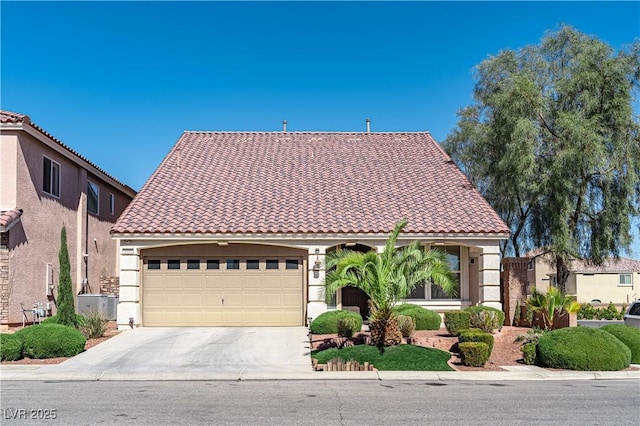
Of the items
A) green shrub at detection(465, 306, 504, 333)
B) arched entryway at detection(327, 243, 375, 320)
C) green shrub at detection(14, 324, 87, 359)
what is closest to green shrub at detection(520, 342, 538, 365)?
green shrub at detection(465, 306, 504, 333)

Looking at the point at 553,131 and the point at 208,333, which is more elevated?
the point at 553,131

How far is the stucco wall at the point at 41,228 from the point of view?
21016 mm

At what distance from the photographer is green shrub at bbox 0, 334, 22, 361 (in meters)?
15.8

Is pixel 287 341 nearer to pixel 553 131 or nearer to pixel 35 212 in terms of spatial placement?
pixel 35 212

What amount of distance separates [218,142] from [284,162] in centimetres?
357

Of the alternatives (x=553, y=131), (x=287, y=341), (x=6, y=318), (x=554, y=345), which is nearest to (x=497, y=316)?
(x=554, y=345)

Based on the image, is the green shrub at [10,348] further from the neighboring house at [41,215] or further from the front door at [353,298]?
the front door at [353,298]

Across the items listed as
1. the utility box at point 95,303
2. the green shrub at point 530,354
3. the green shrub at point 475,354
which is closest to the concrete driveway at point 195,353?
the utility box at point 95,303

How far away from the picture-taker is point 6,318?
20.3 meters

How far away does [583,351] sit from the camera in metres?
15.5

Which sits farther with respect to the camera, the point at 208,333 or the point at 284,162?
the point at 284,162

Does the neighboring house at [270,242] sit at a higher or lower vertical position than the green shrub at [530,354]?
higher

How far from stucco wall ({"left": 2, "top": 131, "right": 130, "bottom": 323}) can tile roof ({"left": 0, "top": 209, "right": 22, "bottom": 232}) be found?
0.31 metres

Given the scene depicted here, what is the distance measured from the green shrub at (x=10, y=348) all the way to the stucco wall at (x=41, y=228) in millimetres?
4613
